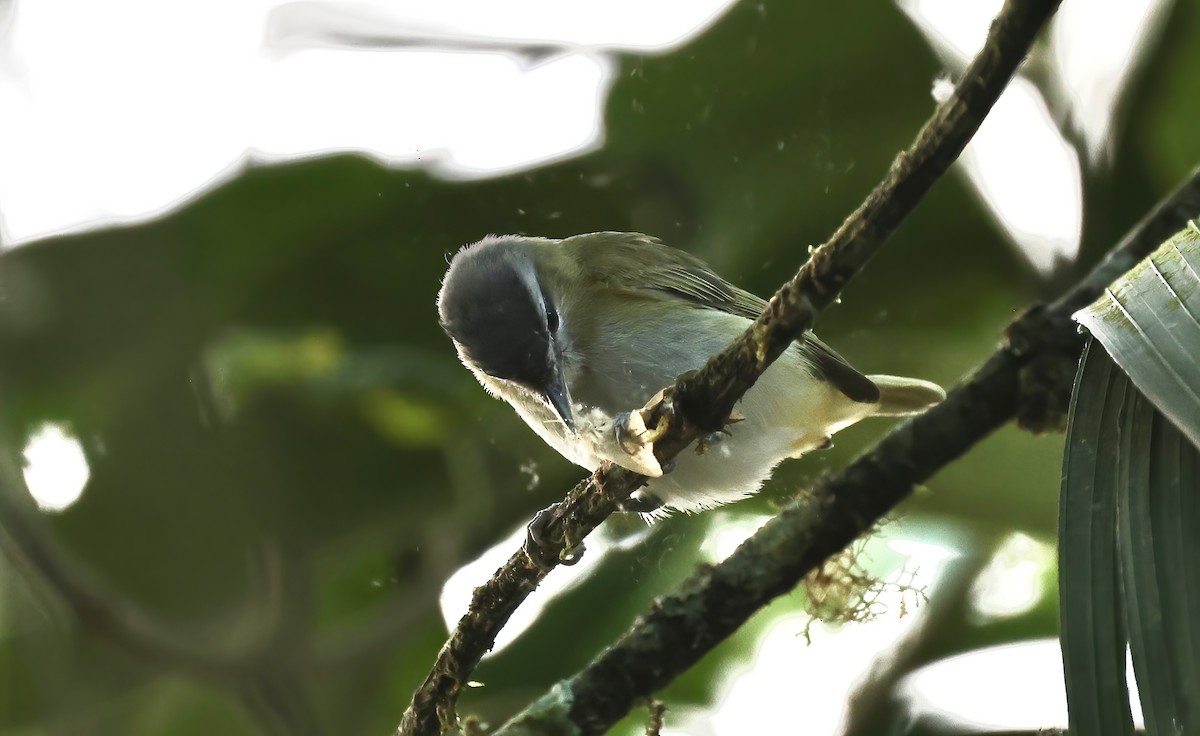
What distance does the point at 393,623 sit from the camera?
191 cm

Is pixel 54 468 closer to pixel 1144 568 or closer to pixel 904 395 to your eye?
pixel 904 395

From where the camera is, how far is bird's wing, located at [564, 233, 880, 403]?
162 centimetres

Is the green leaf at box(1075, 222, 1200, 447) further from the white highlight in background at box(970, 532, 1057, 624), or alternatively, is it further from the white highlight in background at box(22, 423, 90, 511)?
the white highlight in background at box(22, 423, 90, 511)

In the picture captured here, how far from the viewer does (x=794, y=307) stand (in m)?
0.83

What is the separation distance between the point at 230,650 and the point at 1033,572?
153cm

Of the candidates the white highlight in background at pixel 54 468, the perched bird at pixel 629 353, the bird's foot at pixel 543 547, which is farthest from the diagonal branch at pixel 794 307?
the white highlight in background at pixel 54 468

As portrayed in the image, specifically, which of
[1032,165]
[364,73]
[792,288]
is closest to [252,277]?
[364,73]

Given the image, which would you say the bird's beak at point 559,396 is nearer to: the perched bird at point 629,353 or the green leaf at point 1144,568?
the perched bird at point 629,353

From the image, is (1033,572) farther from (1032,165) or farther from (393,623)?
(393,623)

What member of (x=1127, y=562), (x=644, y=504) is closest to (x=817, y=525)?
(x=644, y=504)

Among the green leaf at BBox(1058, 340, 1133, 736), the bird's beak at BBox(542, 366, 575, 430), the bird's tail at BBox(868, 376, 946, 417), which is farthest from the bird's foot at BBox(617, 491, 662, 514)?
the green leaf at BBox(1058, 340, 1133, 736)

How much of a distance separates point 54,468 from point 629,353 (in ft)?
4.14

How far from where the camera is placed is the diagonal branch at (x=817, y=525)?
4.76ft

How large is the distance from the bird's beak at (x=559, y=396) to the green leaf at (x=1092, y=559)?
64 cm
